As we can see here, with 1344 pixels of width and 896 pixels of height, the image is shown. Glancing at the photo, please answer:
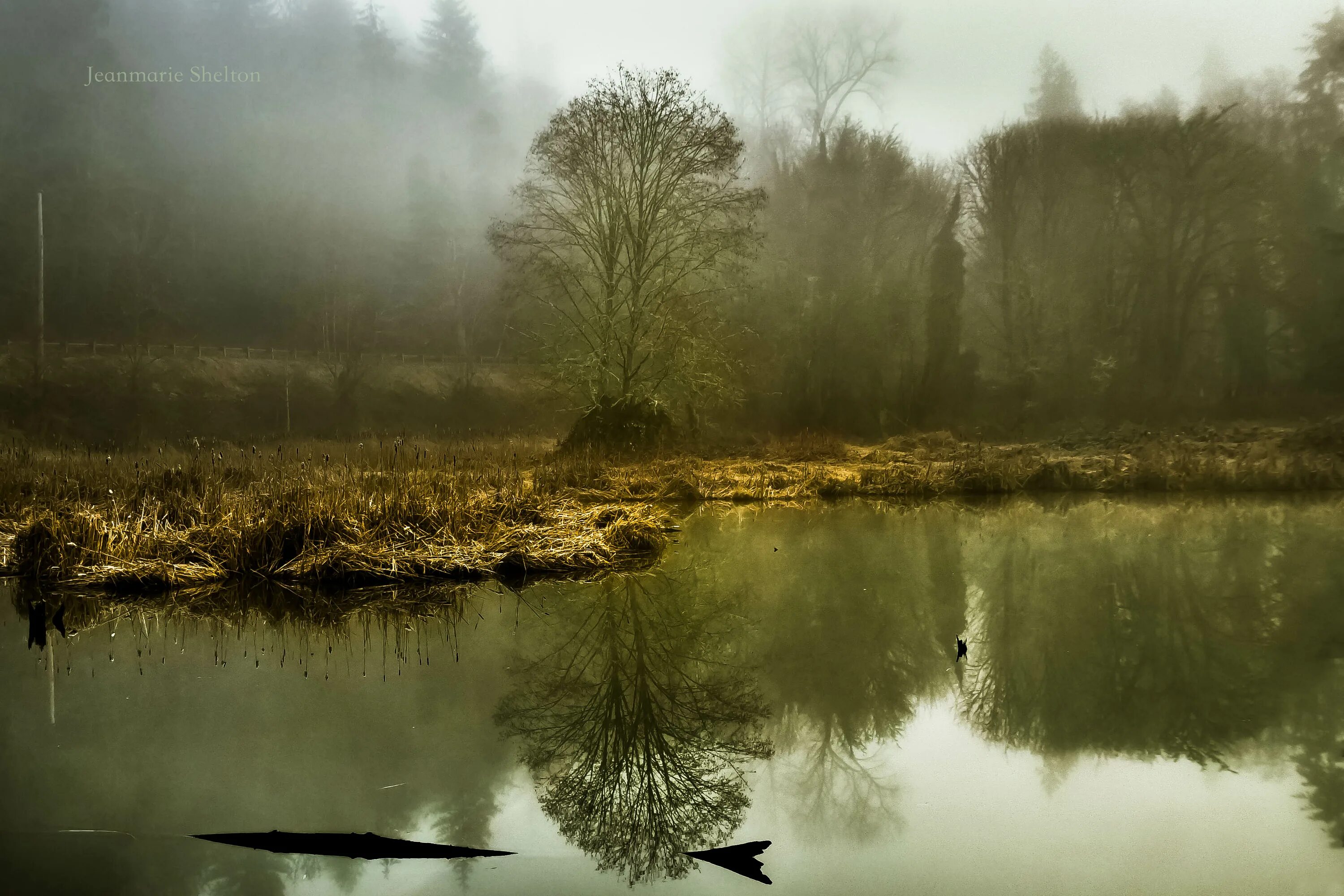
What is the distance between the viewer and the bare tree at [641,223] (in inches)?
557

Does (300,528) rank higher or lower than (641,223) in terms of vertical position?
lower

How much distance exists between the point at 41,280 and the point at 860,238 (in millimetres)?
19779

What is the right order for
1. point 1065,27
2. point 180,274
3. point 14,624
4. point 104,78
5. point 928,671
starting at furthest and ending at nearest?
point 180,274 → point 104,78 → point 1065,27 → point 14,624 → point 928,671

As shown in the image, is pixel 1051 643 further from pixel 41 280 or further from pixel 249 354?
pixel 41 280

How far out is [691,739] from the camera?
3.14m

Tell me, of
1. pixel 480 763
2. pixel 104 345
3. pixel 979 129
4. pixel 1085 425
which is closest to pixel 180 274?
pixel 104 345

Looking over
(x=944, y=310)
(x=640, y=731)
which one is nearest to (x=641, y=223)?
(x=944, y=310)

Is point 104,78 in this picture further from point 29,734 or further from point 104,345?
point 29,734

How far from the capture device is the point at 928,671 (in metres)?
4.01

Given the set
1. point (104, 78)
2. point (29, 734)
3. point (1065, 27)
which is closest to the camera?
point (29, 734)

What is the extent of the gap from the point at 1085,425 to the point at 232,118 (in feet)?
79.2

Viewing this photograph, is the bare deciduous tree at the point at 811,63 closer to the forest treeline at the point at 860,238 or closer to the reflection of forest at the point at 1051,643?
the forest treeline at the point at 860,238
